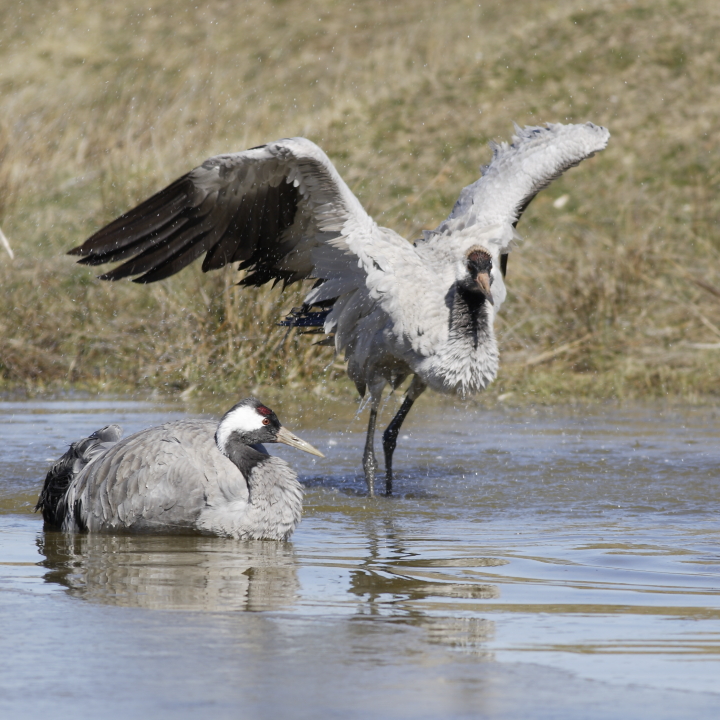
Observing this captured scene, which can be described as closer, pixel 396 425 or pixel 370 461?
pixel 370 461

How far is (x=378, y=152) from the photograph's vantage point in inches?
634

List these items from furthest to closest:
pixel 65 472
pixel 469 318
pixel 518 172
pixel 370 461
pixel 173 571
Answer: pixel 518 172 → pixel 370 461 → pixel 469 318 → pixel 65 472 → pixel 173 571

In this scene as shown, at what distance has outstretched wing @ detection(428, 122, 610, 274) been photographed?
7.18 meters

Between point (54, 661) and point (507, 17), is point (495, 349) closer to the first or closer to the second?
point (54, 661)

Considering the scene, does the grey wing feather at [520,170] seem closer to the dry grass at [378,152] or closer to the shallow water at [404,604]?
the shallow water at [404,604]

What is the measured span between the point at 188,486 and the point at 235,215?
1.82 m

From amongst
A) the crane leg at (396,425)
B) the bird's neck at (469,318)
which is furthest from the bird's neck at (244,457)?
the crane leg at (396,425)

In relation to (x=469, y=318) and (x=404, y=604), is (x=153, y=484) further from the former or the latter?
(x=469, y=318)

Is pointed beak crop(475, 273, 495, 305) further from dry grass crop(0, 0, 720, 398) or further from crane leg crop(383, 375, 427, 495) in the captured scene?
dry grass crop(0, 0, 720, 398)

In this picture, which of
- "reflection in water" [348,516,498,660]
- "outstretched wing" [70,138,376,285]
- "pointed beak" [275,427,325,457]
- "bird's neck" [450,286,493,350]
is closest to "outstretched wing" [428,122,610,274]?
"bird's neck" [450,286,493,350]

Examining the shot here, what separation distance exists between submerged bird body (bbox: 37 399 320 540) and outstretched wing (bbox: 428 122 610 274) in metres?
2.14

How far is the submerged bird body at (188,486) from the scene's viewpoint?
5.15 metres

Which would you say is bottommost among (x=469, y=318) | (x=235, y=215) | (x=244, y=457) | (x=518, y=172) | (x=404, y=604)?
(x=404, y=604)

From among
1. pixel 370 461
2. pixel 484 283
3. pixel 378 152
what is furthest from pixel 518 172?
pixel 378 152
